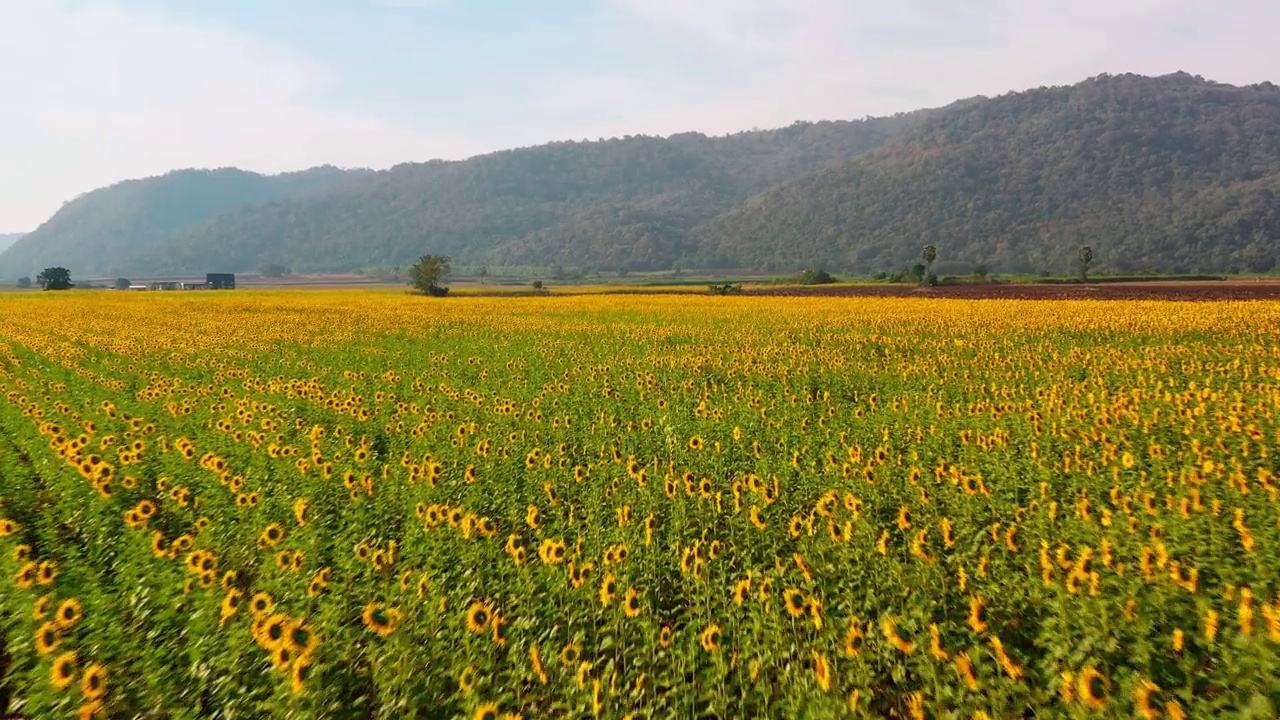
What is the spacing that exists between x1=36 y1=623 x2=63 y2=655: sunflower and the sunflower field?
34 millimetres

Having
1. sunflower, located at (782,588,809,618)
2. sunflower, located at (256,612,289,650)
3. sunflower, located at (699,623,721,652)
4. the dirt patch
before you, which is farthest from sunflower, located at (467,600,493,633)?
the dirt patch

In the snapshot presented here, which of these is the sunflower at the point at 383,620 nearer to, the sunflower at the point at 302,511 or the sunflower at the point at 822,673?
the sunflower at the point at 302,511

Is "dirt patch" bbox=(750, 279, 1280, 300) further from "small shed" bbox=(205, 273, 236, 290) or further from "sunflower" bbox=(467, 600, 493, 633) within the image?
"small shed" bbox=(205, 273, 236, 290)

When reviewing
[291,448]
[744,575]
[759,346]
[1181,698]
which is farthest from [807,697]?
[759,346]

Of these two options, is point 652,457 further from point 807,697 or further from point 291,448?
point 807,697

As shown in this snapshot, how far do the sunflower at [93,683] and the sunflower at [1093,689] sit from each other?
4494 mm

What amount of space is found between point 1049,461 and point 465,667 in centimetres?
593

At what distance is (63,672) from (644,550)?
3.49m

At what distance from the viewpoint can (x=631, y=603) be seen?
439 centimetres

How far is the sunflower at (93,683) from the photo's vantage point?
353 centimetres

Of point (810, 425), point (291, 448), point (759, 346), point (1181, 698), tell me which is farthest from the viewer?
point (759, 346)

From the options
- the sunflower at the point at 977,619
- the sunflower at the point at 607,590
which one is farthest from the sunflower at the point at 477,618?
the sunflower at the point at 977,619

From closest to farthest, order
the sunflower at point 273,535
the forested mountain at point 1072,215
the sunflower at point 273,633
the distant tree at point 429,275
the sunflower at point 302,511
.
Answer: the sunflower at point 273,633 → the sunflower at point 273,535 → the sunflower at point 302,511 → the distant tree at point 429,275 → the forested mountain at point 1072,215

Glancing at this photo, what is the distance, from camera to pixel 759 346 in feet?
61.7
